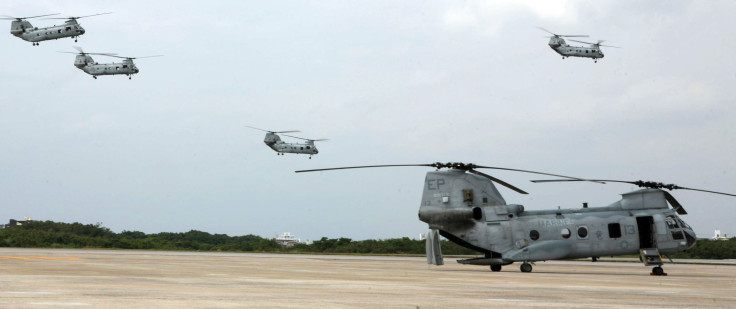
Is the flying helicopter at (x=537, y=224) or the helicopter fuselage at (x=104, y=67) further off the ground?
the helicopter fuselage at (x=104, y=67)

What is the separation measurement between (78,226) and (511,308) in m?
85.2

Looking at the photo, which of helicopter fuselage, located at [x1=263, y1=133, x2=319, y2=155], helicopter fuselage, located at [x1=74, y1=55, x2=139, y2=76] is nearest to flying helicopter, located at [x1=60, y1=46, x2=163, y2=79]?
helicopter fuselage, located at [x1=74, y1=55, x2=139, y2=76]

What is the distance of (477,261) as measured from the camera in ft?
105

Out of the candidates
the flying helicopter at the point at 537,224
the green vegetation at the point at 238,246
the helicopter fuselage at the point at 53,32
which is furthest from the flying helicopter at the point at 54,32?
the flying helicopter at the point at 537,224

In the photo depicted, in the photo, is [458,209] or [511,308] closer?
[511,308]

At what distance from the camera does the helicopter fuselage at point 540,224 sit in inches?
1222

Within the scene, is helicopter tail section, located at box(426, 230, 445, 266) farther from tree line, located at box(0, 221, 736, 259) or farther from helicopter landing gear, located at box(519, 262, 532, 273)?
A: tree line, located at box(0, 221, 736, 259)

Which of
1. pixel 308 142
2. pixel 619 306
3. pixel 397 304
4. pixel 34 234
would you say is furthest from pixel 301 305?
pixel 308 142

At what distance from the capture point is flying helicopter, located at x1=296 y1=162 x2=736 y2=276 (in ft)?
102

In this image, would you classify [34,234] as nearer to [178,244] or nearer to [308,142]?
[178,244]

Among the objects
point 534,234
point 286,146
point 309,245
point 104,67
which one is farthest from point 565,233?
point 286,146

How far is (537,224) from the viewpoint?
104 feet

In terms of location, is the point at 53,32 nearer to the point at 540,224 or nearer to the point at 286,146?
the point at 286,146

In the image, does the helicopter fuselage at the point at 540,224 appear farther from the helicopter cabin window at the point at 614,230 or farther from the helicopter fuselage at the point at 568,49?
the helicopter fuselage at the point at 568,49
